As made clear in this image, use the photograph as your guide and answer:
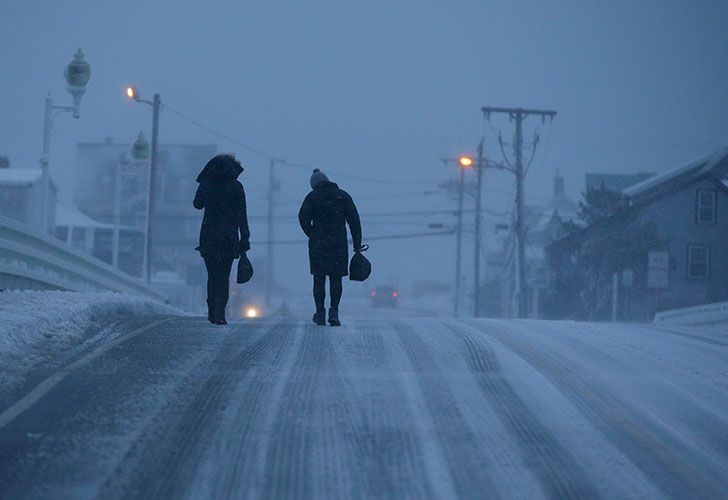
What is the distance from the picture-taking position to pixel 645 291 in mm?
50938

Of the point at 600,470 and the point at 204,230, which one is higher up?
the point at 204,230

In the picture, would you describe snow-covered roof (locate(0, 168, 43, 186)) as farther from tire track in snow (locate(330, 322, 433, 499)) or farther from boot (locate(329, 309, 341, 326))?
tire track in snow (locate(330, 322, 433, 499))

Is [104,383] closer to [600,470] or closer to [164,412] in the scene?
[164,412]

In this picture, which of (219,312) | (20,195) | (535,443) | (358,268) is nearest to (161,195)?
(20,195)

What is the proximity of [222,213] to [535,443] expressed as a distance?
21.2ft

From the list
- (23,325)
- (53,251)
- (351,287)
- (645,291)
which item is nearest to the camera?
(23,325)

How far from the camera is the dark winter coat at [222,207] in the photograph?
1253 centimetres

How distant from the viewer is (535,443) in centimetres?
694

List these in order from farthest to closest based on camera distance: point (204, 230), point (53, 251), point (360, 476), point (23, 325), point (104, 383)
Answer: point (53, 251) < point (204, 230) < point (23, 325) < point (104, 383) < point (360, 476)

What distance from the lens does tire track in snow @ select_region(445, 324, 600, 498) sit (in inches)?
245

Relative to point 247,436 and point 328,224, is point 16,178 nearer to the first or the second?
point 328,224

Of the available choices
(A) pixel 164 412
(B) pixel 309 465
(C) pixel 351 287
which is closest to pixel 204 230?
(A) pixel 164 412

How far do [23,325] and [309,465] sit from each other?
420 centimetres

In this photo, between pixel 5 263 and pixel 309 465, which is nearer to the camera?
pixel 309 465
